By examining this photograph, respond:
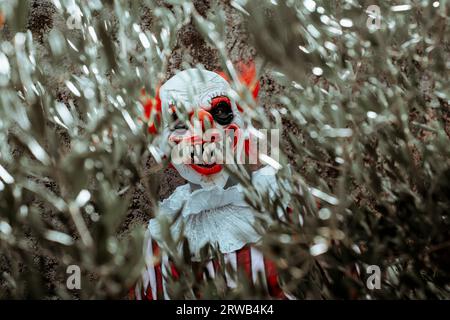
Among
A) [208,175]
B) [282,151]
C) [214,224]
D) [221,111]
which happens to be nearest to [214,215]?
[214,224]

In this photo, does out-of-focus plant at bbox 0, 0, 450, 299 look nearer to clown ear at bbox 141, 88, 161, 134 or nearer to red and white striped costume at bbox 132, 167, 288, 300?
clown ear at bbox 141, 88, 161, 134

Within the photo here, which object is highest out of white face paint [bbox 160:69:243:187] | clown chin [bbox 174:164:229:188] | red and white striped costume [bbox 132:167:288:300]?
white face paint [bbox 160:69:243:187]

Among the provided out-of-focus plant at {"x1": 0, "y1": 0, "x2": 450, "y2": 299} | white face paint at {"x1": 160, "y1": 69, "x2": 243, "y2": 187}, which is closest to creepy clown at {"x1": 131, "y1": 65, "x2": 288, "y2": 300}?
white face paint at {"x1": 160, "y1": 69, "x2": 243, "y2": 187}

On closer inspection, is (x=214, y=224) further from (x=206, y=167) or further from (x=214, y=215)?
(x=206, y=167)

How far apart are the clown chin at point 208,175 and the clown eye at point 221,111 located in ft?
0.61

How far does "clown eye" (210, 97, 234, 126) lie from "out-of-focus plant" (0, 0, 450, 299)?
61 cm

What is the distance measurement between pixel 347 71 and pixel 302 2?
22 cm

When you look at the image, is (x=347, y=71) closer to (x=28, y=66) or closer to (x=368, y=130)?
(x=368, y=130)

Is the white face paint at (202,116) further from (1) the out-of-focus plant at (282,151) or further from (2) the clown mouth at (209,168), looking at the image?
(1) the out-of-focus plant at (282,151)

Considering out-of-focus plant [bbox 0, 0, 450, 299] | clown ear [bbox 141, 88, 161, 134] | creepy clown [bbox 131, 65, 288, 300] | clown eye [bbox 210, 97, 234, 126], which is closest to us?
out-of-focus plant [bbox 0, 0, 450, 299]

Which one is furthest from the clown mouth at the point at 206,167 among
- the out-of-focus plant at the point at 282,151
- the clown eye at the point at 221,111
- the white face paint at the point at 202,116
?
the out-of-focus plant at the point at 282,151

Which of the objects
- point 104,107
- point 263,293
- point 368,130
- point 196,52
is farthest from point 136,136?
point 196,52

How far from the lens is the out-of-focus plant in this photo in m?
0.97

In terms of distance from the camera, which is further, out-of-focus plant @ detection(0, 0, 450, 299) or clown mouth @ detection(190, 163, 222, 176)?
clown mouth @ detection(190, 163, 222, 176)
